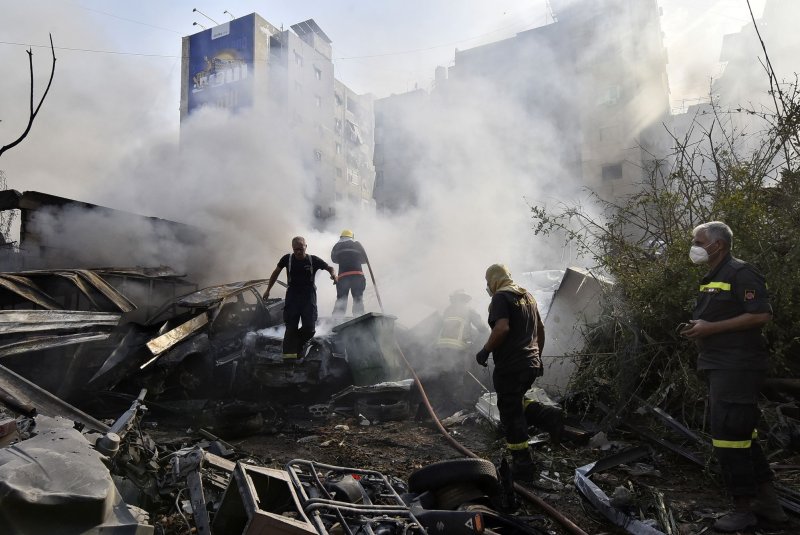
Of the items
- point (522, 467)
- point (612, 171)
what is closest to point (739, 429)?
point (522, 467)

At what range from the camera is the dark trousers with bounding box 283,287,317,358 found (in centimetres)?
558

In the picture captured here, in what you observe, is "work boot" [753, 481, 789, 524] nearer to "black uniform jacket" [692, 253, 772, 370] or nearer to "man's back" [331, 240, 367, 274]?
"black uniform jacket" [692, 253, 772, 370]

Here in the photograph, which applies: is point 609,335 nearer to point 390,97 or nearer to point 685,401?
point 685,401

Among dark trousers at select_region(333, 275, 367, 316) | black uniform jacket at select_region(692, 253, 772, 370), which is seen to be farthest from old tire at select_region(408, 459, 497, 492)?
dark trousers at select_region(333, 275, 367, 316)

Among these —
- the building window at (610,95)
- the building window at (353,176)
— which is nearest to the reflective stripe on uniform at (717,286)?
the building window at (610,95)

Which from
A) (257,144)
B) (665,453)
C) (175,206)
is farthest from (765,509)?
(257,144)

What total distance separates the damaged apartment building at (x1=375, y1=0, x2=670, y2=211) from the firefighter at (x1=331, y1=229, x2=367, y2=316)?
14.2 metres

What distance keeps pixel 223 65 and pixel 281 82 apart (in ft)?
12.3

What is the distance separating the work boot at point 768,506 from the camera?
97.2 inches

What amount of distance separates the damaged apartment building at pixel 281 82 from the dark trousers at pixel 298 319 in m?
20.7

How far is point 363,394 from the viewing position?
17.7 feet

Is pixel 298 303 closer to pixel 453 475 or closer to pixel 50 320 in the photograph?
pixel 50 320

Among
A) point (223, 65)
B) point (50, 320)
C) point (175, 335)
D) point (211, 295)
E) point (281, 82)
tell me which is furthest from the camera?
point (281, 82)

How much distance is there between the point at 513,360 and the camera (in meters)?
3.48
